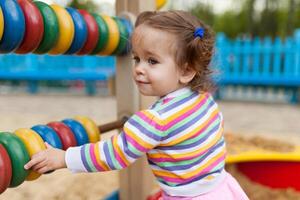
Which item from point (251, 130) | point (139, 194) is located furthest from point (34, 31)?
point (251, 130)

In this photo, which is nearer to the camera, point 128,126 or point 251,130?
point 128,126

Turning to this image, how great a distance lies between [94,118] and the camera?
13.1 feet

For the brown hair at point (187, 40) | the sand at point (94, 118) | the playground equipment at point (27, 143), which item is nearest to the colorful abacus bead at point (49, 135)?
the playground equipment at point (27, 143)

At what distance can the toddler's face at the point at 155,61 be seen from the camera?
2.87 ft

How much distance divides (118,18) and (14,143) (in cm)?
64

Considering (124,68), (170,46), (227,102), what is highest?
(170,46)

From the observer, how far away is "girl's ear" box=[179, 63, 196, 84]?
915mm

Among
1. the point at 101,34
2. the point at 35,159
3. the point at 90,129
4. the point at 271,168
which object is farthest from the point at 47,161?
the point at 271,168

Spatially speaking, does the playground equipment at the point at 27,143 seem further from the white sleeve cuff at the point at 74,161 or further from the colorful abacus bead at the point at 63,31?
the colorful abacus bead at the point at 63,31

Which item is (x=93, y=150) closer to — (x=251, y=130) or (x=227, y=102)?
(x=251, y=130)

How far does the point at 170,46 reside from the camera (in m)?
0.87

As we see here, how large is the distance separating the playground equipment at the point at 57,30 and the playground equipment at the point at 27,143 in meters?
0.20

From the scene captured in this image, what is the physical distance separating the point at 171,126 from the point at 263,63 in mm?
4809

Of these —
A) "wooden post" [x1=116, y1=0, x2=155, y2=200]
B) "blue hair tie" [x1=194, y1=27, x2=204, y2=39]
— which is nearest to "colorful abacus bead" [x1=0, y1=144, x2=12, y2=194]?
"blue hair tie" [x1=194, y1=27, x2=204, y2=39]
